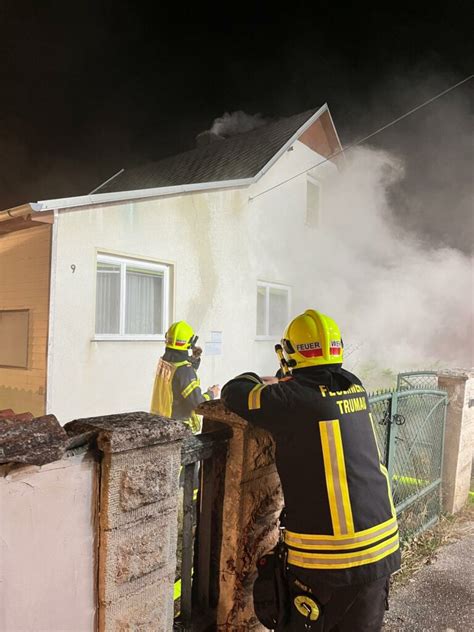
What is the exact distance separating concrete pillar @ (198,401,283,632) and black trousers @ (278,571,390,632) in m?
0.33

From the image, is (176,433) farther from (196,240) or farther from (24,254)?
(196,240)

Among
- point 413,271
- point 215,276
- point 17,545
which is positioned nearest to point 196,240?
point 215,276

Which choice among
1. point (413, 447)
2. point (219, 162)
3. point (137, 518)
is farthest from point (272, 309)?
point (137, 518)

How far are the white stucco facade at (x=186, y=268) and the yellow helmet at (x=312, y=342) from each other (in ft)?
14.0

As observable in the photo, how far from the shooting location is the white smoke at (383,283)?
1198 cm

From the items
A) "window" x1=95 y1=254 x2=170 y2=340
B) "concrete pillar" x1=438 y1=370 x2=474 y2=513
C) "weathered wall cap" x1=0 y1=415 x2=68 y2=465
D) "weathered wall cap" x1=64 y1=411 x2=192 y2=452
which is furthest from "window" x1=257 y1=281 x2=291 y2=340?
"weathered wall cap" x1=0 y1=415 x2=68 y2=465

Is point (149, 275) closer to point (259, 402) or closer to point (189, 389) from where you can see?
point (189, 389)

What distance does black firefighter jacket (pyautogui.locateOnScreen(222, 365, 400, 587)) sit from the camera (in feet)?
6.66

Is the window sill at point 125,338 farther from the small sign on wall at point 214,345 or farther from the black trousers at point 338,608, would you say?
the black trousers at point 338,608

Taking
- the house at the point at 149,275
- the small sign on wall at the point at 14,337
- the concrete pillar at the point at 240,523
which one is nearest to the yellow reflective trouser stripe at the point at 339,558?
the concrete pillar at the point at 240,523

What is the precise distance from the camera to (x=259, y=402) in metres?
2.13

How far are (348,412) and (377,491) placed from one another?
15.4 inches

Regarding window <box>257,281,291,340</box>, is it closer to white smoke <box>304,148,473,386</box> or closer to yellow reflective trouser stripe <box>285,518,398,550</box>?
white smoke <box>304,148,473,386</box>

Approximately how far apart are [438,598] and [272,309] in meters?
6.97
